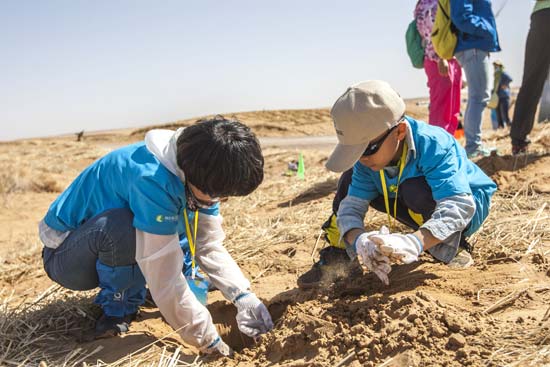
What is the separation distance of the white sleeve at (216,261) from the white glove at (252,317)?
8 cm

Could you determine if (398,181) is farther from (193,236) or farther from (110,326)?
(110,326)

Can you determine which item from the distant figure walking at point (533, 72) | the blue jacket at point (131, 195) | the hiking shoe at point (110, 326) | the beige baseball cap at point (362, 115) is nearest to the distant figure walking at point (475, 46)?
the distant figure walking at point (533, 72)

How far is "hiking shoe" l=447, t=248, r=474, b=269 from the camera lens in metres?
2.44

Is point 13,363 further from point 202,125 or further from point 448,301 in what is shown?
point 448,301

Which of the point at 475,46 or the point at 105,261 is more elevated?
the point at 475,46

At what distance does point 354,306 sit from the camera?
211 centimetres

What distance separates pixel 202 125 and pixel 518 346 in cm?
130

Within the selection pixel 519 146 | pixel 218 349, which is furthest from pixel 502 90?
pixel 218 349

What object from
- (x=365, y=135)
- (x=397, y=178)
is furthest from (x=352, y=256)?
(x=365, y=135)

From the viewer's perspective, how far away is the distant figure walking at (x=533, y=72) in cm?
414

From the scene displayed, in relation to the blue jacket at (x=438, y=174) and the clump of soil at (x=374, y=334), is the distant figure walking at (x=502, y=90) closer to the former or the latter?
the blue jacket at (x=438, y=174)

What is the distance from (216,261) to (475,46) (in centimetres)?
291

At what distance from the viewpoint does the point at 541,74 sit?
4.24 metres

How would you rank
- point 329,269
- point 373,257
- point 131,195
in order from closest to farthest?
point 373,257 → point 131,195 → point 329,269
